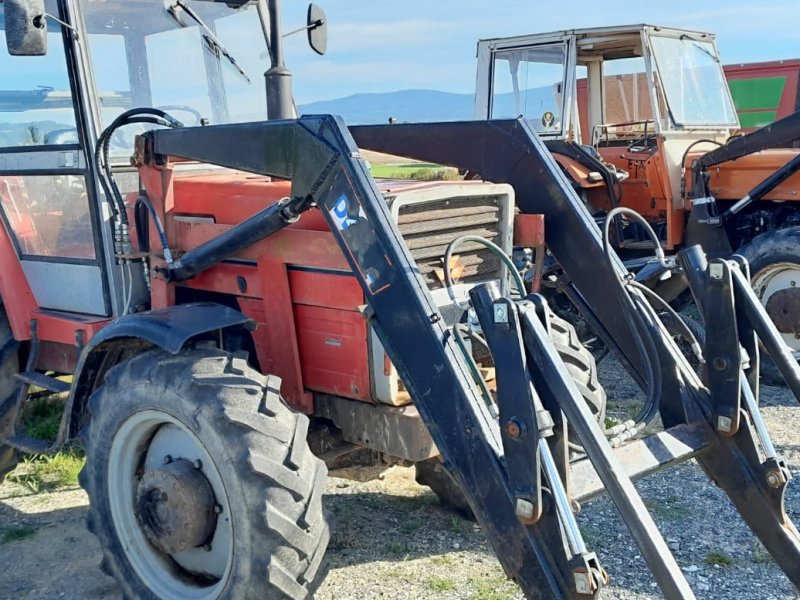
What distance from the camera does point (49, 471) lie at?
4898 millimetres

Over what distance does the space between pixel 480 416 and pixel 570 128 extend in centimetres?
571

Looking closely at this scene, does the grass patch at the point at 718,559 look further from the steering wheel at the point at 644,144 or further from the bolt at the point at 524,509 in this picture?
the steering wheel at the point at 644,144

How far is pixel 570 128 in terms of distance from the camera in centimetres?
786

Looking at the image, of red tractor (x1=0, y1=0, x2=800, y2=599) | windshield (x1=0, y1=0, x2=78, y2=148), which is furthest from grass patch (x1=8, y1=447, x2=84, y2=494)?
windshield (x1=0, y1=0, x2=78, y2=148)

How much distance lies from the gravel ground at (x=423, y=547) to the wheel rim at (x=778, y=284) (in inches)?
74.8

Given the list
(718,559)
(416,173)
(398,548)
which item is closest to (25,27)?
(398,548)

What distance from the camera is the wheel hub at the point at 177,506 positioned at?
120 inches

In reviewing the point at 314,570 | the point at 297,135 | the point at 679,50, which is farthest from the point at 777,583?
the point at 679,50

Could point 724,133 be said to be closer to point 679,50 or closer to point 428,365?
point 679,50

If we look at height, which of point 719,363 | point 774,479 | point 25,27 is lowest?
point 774,479

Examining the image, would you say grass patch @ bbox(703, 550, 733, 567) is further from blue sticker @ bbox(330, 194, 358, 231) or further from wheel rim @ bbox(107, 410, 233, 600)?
blue sticker @ bbox(330, 194, 358, 231)

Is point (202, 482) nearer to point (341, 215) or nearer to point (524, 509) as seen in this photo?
point (341, 215)

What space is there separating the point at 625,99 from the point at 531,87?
1.00 metres

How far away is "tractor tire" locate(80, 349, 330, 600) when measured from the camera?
9.28 ft
